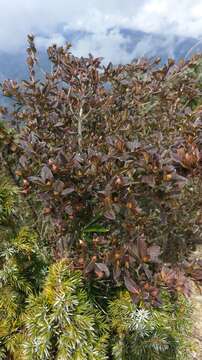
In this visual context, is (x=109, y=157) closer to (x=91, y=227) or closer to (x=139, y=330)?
(x=91, y=227)

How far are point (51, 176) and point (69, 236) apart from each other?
64cm

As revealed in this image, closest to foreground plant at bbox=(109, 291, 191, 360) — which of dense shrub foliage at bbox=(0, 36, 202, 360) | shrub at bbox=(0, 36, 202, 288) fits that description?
dense shrub foliage at bbox=(0, 36, 202, 360)

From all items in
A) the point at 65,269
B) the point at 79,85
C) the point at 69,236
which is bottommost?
the point at 65,269

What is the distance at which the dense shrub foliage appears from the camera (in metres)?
2.43

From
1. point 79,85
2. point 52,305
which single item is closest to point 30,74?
point 79,85

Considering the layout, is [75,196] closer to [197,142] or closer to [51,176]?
[51,176]

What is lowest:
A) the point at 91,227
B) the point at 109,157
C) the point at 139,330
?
the point at 139,330

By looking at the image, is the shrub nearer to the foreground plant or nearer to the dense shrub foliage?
the dense shrub foliage

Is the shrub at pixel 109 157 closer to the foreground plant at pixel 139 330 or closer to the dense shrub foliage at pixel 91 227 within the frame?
the dense shrub foliage at pixel 91 227

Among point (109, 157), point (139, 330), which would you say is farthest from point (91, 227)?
point (139, 330)

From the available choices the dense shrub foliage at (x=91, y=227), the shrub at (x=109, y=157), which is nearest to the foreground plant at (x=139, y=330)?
the dense shrub foliage at (x=91, y=227)

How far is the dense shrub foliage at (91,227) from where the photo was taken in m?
2.43

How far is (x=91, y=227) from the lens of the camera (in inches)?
110

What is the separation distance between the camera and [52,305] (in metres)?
2.69
